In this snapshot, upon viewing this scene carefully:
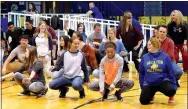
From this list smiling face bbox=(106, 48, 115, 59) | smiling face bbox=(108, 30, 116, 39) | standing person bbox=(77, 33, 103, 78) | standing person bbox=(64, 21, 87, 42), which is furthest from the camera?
standing person bbox=(64, 21, 87, 42)

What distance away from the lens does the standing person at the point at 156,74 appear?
534 centimetres

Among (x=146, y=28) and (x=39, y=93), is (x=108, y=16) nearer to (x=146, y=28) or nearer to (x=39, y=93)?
(x=146, y=28)

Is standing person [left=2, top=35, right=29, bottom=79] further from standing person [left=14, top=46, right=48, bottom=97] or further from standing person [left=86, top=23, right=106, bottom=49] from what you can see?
standing person [left=86, top=23, right=106, bottom=49]

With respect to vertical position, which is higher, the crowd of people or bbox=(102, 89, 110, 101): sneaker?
the crowd of people

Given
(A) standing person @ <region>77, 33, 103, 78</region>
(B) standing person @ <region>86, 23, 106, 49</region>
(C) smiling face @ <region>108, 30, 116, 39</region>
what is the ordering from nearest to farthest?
1. (A) standing person @ <region>77, 33, 103, 78</region>
2. (C) smiling face @ <region>108, 30, 116, 39</region>
3. (B) standing person @ <region>86, 23, 106, 49</region>

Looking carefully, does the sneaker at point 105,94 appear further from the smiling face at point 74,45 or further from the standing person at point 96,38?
the standing person at point 96,38

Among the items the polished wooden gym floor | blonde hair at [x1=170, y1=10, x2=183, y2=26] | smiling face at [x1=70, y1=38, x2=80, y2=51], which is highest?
blonde hair at [x1=170, y1=10, x2=183, y2=26]

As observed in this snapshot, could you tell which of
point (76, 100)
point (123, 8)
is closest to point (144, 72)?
point (76, 100)

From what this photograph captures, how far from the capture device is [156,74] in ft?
17.6

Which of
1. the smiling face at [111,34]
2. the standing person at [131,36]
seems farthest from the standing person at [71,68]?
the standing person at [131,36]

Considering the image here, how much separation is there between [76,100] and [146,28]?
451cm

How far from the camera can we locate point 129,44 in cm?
818

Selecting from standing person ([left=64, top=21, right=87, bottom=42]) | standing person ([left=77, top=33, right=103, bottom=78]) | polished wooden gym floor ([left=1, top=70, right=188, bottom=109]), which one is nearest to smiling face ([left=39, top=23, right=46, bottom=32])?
standing person ([left=64, top=21, right=87, bottom=42])

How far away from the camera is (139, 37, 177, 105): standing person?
5340 mm
